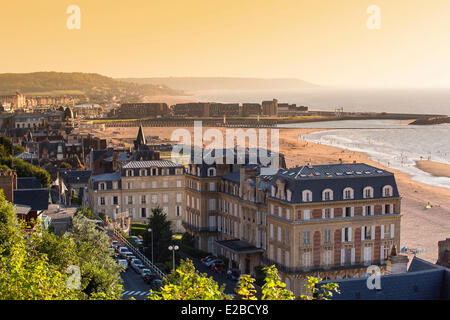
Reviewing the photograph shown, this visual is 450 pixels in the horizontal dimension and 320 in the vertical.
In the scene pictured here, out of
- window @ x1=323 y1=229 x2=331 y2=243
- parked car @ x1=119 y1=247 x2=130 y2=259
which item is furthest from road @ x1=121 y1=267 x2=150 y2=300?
window @ x1=323 y1=229 x2=331 y2=243

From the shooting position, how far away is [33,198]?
47562 mm

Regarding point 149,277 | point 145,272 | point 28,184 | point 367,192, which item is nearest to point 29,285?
point 149,277

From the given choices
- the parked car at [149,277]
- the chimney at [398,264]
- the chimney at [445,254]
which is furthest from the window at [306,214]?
the chimney at [398,264]

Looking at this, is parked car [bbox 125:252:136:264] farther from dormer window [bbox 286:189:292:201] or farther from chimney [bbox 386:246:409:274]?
chimney [bbox 386:246:409:274]

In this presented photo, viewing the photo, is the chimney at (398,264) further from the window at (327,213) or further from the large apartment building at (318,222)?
the window at (327,213)

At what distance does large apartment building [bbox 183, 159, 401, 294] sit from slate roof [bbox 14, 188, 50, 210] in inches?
509

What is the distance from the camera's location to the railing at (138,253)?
44.9 m

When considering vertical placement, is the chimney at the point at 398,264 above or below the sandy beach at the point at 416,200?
above

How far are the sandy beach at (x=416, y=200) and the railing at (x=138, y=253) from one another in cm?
2033

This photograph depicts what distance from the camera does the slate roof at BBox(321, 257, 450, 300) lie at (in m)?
28.6

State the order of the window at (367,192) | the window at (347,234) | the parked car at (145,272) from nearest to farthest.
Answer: the parked car at (145,272)
the window at (347,234)
the window at (367,192)

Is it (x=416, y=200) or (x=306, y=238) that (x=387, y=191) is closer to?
(x=306, y=238)
